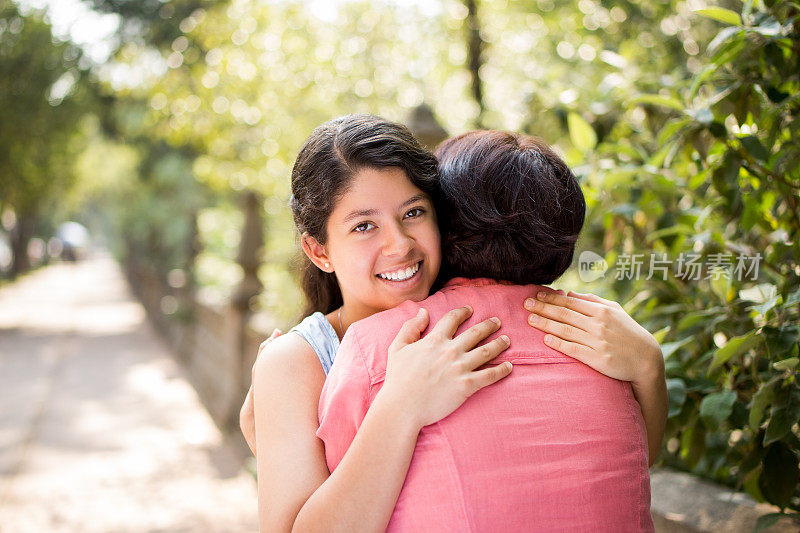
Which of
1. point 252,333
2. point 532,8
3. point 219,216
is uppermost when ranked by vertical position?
point 532,8

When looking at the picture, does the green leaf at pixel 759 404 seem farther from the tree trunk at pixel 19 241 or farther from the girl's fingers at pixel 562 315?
the tree trunk at pixel 19 241

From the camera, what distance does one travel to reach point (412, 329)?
136 cm

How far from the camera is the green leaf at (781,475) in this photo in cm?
172

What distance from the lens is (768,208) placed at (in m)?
2.17

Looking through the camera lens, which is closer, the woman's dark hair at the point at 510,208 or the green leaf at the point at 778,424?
the woman's dark hair at the point at 510,208

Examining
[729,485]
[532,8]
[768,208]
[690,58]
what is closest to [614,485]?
[768,208]

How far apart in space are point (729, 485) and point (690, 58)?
8.83ft

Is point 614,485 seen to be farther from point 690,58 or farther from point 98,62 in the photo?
point 98,62

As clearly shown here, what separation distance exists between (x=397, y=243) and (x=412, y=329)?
250 mm

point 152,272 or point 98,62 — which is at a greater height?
point 98,62

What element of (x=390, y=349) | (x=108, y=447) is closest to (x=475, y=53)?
(x=390, y=349)

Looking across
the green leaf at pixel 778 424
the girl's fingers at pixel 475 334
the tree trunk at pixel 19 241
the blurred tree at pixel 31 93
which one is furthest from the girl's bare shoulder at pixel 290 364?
the tree trunk at pixel 19 241

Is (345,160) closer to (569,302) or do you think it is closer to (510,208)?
(510,208)

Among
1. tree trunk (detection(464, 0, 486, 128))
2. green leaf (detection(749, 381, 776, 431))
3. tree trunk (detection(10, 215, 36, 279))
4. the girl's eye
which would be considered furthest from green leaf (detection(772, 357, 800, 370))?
tree trunk (detection(10, 215, 36, 279))
